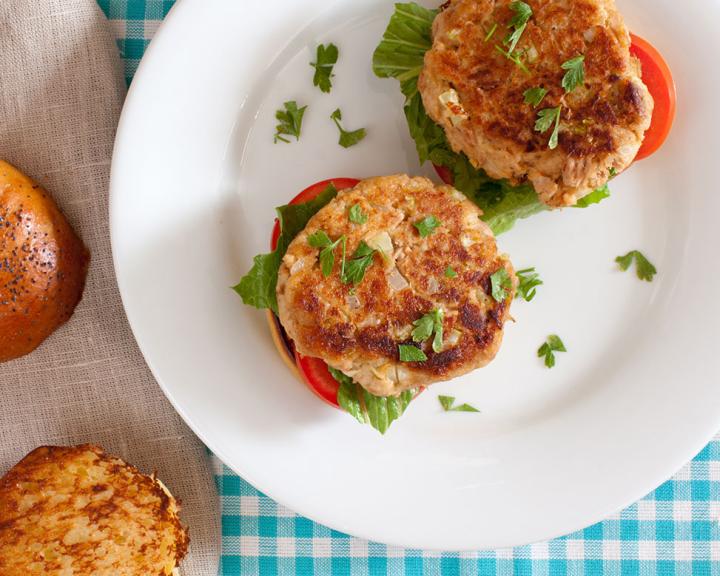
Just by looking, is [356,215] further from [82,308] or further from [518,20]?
[82,308]

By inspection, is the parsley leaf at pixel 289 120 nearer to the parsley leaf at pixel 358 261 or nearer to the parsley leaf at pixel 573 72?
the parsley leaf at pixel 358 261

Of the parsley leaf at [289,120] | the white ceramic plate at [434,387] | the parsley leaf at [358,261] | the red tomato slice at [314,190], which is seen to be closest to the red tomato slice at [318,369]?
the red tomato slice at [314,190]

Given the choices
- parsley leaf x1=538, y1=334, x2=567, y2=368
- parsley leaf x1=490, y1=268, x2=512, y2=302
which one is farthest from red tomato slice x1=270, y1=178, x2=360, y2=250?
parsley leaf x1=538, y1=334, x2=567, y2=368

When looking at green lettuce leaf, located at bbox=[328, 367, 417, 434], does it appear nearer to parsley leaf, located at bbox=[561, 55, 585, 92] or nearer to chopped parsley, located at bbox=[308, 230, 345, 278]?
chopped parsley, located at bbox=[308, 230, 345, 278]

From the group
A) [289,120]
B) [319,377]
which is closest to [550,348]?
[319,377]

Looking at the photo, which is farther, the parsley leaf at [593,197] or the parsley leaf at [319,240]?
the parsley leaf at [593,197]

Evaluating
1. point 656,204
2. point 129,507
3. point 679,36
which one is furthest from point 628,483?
point 129,507
